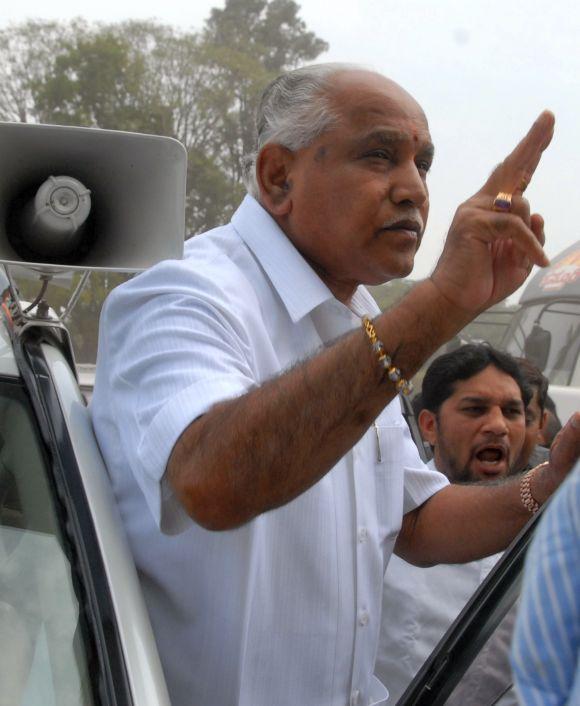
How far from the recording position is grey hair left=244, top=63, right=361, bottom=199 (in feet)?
6.31

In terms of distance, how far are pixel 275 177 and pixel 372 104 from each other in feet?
0.75

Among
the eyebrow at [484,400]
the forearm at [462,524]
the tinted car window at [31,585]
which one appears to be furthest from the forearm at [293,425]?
the eyebrow at [484,400]

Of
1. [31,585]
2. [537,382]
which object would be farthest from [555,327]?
[31,585]

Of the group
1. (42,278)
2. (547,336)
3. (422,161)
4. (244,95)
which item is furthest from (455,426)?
(244,95)

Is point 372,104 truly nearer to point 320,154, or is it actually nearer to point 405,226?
point 320,154

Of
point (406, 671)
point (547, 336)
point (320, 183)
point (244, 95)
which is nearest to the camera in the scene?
point (320, 183)

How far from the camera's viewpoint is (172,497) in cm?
152

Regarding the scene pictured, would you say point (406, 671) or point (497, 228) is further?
point (406, 671)

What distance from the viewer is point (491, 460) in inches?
127

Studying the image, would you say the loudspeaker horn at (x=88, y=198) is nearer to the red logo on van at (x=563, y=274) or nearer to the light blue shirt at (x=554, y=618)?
the light blue shirt at (x=554, y=618)

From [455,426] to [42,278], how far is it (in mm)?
1677

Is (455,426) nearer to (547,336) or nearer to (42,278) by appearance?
(42,278)

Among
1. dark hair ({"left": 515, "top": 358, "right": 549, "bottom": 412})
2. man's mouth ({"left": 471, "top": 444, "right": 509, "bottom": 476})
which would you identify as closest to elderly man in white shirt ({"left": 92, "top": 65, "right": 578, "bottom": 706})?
man's mouth ({"left": 471, "top": 444, "right": 509, "bottom": 476})

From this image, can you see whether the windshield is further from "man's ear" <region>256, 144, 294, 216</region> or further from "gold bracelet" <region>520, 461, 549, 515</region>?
"man's ear" <region>256, 144, 294, 216</region>
